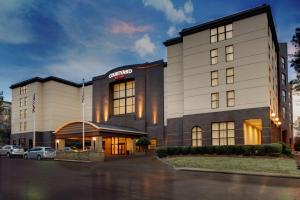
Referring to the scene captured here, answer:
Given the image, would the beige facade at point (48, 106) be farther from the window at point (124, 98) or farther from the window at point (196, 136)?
the window at point (196, 136)

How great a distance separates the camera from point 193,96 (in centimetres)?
4219

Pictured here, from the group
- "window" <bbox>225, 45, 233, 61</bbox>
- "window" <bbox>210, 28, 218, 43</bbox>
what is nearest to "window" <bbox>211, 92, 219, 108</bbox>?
"window" <bbox>225, 45, 233, 61</bbox>

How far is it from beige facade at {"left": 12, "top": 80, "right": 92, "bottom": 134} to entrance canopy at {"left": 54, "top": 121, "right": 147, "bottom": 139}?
13.8 m

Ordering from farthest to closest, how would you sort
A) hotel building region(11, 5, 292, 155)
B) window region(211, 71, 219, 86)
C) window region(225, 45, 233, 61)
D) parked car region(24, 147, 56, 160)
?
parked car region(24, 147, 56, 160), window region(211, 71, 219, 86), window region(225, 45, 233, 61), hotel building region(11, 5, 292, 155)

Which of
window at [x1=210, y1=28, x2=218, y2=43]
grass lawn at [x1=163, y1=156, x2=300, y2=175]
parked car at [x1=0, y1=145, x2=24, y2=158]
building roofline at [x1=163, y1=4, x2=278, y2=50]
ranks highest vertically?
building roofline at [x1=163, y1=4, x2=278, y2=50]

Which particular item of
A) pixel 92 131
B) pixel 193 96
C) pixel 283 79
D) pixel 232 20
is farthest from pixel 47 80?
pixel 283 79

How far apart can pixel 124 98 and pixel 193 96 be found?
1895 cm

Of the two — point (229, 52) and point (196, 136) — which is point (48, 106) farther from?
point (229, 52)

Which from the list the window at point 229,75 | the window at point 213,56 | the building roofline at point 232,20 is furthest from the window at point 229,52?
the building roofline at point 232,20

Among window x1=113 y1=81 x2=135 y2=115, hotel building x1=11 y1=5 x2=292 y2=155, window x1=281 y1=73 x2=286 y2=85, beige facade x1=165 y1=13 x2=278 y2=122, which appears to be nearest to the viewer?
beige facade x1=165 y1=13 x2=278 y2=122

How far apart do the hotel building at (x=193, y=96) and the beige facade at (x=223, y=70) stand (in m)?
0.11

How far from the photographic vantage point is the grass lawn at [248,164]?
82.6 ft

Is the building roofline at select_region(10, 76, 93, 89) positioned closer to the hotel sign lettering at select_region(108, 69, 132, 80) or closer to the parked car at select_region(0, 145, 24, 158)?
the hotel sign lettering at select_region(108, 69, 132, 80)

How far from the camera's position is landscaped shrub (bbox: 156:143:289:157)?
3200 centimetres
